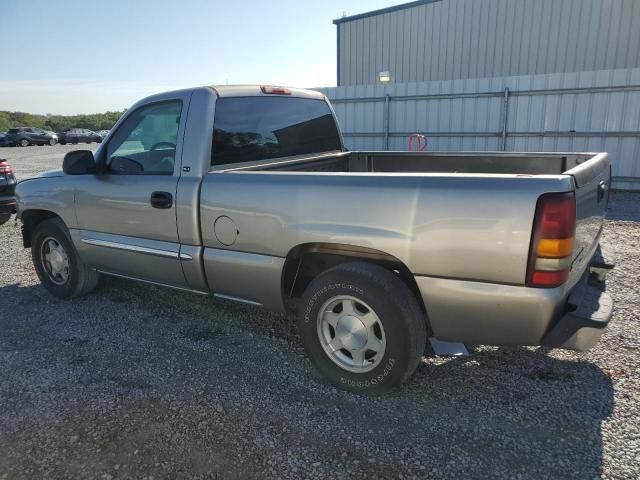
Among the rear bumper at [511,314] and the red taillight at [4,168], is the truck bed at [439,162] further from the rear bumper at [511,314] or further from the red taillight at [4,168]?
the red taillight at [4,168]

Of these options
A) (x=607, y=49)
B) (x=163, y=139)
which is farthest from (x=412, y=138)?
(x=163, y=139)

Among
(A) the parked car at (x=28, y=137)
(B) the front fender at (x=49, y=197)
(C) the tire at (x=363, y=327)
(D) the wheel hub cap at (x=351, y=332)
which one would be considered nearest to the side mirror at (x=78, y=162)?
(B) the front fender at (x=49, y=197)

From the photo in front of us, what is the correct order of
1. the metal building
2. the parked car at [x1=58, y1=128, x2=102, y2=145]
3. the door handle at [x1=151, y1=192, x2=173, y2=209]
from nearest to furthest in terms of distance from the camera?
the door handle at [x1=151, y1=192, x2=173, y2=209] → the metal building → the parked car at [x1=58, y1=128, x2=102, y2=145]

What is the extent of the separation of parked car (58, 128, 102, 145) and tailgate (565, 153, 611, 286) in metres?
45.0

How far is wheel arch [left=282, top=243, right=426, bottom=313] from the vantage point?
9.11 feet

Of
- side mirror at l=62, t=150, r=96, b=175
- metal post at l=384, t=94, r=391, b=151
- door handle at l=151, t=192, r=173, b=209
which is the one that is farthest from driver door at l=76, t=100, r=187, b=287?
metal post at l=384, t=94, r=391, b=151

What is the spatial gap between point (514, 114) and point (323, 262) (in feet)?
32.2

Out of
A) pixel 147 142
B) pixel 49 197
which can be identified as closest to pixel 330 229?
pixel 147 142

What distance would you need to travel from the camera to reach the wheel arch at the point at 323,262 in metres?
2.78

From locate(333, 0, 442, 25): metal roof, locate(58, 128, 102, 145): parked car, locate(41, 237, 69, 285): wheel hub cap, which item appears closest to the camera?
locate(41, 237, 69, 285): wheel hub cap

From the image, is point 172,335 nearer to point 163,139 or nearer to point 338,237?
point 163,139

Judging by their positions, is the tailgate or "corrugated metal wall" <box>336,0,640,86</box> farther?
"corrugated metal wall" <box>336,0,640,86</box>

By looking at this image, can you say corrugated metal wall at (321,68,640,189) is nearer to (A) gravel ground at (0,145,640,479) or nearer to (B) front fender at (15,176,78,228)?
(A) gravel ground at (0,145,640,479)

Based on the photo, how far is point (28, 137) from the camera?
37.6m
